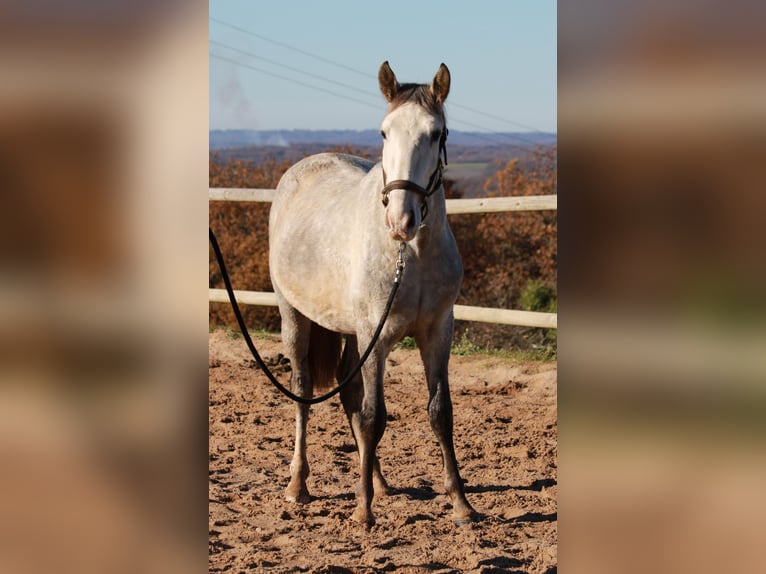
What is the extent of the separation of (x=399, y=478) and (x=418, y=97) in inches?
90.3

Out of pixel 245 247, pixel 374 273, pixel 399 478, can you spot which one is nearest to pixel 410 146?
pixel 374 273

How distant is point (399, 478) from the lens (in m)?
5.05

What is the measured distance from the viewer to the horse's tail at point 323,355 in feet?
16.8

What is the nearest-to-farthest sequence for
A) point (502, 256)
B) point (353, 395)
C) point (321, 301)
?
point (321, 301)
point (353, 395)
point (502, 256)

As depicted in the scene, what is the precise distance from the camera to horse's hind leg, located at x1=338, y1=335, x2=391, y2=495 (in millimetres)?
4801

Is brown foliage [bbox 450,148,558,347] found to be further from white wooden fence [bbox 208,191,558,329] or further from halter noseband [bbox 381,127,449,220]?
halter noseband [bbox 381,127,449,220]

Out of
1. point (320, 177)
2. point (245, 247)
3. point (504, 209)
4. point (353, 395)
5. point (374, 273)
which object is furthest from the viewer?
point (245, 247)

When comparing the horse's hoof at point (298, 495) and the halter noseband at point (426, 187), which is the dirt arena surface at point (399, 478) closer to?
the horse's hoof at point (298, 495)

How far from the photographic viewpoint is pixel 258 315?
10.0 metres

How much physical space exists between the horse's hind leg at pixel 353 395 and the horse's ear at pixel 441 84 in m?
1.59

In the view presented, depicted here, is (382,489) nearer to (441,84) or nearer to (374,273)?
(374,273)

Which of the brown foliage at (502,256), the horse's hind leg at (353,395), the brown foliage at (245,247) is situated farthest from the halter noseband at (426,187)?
the brown foliage at (245,247)
